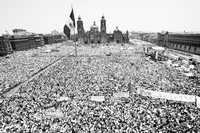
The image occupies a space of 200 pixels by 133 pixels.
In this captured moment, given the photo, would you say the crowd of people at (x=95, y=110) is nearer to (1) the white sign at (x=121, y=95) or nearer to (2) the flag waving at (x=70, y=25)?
(1) the white sign at (x=121, y=95)

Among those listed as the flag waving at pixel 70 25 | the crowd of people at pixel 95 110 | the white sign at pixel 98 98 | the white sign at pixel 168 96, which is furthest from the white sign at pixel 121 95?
the flag waving at pixel 70 25

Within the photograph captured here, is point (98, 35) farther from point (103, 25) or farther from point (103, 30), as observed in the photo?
point (103, 25)

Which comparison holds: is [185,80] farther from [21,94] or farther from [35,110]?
[21,94]

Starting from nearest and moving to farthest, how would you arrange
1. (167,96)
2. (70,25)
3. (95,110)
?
(95,110) < (167,96) < (70,25)

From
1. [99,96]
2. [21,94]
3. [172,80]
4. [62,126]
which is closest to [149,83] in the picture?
[172,80]

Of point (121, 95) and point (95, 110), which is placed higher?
point (121, 95)

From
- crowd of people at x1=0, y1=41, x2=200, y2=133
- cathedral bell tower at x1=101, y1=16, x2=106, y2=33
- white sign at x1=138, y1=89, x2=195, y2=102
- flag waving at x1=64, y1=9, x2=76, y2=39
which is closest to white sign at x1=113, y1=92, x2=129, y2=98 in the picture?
crowd of people at x1=0, y1=41, x2=200, y2=133

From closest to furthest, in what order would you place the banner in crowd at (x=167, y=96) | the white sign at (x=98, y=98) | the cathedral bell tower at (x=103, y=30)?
the banner in crowd at (x=167, y=96) < the white sign at (x=98, y=98) < the cathedral bell tower at (x=103, y=30)

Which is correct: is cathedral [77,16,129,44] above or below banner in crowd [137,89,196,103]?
Result: above

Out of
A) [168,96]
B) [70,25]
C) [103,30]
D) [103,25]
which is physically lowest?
[168,96]

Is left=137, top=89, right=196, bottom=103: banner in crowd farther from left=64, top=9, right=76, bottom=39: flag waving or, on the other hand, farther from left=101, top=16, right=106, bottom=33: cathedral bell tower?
left=101, top=16, right=106, bottom=33: cathedral bell tower

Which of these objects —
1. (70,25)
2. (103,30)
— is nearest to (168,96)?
(70,25)
